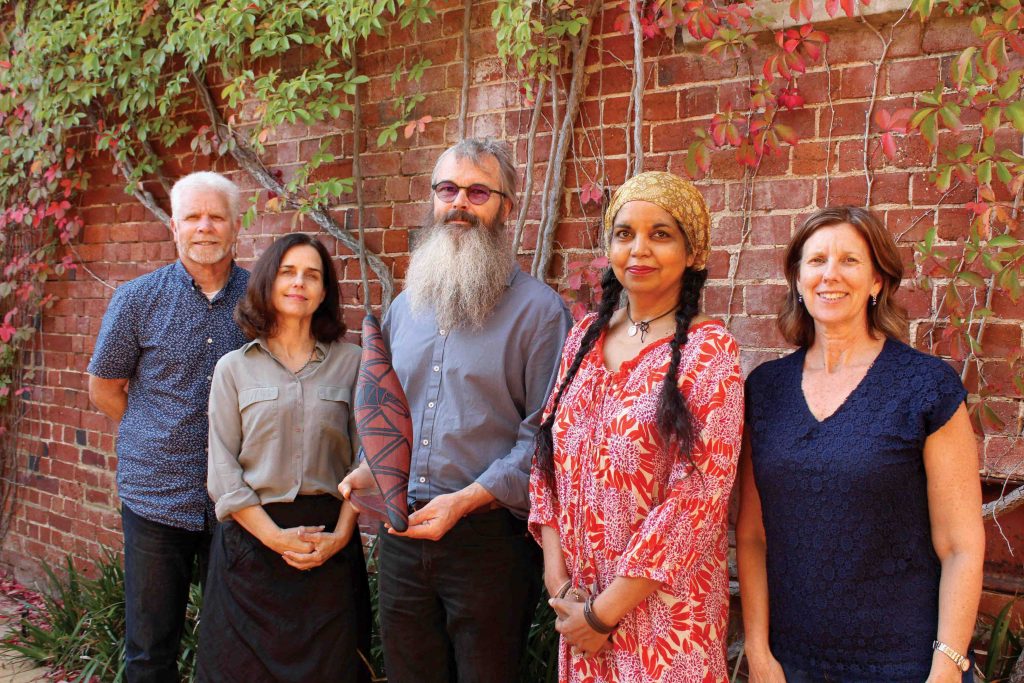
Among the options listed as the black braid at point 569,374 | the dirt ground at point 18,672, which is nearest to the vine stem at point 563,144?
the black braid at point 569,374

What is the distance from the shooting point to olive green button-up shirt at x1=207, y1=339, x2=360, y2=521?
2.70 m

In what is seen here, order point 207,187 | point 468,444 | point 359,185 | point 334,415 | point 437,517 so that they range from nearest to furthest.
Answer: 1. point 437,517
2. point 468,444
3. point 334,415
4. point 207,187
5. point 359,185

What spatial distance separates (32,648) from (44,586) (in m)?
1.26

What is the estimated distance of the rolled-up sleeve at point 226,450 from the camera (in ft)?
8.77

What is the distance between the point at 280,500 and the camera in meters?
2.70

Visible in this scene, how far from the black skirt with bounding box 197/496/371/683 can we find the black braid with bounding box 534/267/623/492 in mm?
923

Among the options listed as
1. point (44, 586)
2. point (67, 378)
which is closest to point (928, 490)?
point (67, 378)

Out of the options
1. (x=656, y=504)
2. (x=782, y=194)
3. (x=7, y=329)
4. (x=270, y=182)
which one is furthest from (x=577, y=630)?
(x=7, y=329)

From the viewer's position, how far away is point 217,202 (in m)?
3.14

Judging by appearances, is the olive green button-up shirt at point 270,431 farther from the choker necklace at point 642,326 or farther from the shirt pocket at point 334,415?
the choker necklace at point 642,326

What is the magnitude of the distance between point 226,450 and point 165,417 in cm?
45

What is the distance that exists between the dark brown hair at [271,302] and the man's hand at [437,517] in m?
0.82

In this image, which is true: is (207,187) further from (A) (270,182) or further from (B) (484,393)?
(B) (484,393)

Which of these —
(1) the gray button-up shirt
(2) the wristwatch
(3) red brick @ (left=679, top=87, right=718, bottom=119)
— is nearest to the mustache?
(1) the gray button-up shirt
